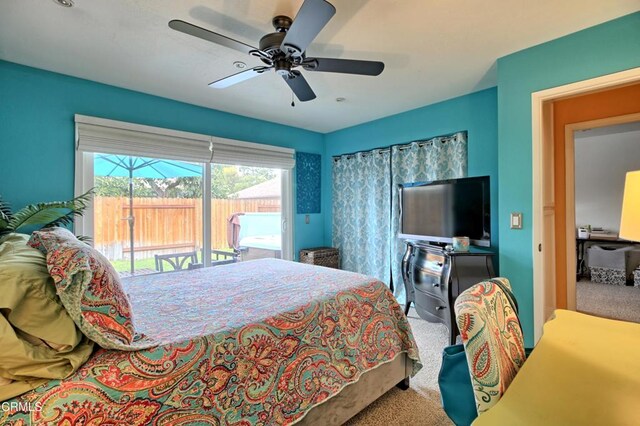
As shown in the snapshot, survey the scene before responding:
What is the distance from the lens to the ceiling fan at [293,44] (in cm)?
142

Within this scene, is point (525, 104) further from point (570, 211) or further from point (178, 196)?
point (178, 196)

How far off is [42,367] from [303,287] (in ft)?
4.24

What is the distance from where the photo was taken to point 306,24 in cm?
147

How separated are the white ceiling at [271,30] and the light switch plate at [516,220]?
4.17ft

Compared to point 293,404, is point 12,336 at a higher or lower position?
higher

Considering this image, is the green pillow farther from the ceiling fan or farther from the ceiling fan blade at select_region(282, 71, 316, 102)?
the ceiling fan blade at select_region(282, 71, 316, 102)

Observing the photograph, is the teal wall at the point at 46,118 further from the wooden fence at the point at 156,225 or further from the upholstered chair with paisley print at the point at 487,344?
the upholstered chair with paisley print at the point at 487,344

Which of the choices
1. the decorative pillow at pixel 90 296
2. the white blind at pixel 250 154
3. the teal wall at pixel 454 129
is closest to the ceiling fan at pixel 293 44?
the decorative pillow at pixel 90 296

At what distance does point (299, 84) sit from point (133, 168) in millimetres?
2161

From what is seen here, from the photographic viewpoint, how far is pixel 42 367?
3.07 ft

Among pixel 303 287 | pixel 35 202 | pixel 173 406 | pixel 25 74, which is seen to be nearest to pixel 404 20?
pixel 303 287

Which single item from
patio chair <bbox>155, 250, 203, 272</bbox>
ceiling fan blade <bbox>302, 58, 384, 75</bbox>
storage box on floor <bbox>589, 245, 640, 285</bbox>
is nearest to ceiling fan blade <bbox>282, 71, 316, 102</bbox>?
ceiling fan blade <bbox>302, 58, 384, 75</bbox>

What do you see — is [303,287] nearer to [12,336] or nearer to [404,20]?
[12,336]

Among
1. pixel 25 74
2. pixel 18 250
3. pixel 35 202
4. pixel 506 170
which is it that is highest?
pixel 25 74
